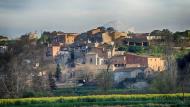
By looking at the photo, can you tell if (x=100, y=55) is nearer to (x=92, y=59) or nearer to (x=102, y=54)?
(x=102, y=54)

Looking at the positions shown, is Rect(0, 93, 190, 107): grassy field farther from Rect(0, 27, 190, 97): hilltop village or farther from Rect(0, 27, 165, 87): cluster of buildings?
Rect(0, 27, 165, 87): cluster of buildings

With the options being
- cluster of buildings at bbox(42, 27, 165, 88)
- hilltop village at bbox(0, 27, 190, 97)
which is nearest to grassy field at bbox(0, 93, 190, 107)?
hilltop village at bbox(0, 27, 190, 97)

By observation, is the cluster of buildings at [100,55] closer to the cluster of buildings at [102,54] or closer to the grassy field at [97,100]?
the cluster of buildings at [102,54]

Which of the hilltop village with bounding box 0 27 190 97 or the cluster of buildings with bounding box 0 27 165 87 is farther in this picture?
the cluster of buildings with bounding box 0 27 165 87

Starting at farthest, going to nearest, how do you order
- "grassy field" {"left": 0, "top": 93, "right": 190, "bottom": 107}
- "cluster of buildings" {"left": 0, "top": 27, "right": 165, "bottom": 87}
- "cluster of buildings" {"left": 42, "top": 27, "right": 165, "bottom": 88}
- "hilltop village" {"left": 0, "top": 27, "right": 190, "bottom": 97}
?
"cluster of buildings" {"left": 42, "top": 27, "right": 165, "bottom": 88}, "cluster of buildings" {"left": 0, "top": 27, "right": 165, "bottom": 87}, "hilltop village" {"left": 0, "top": 27, "right": 190, "bottom": 97}, "grassy field" {"left": 0, "top": 93, "right": 190, "bottom": 107}

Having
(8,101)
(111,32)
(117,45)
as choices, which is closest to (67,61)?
(117,45)

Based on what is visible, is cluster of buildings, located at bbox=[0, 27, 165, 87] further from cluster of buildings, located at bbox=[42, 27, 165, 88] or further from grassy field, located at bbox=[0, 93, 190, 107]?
grassy field, located at bbox=[0, 93, 190, 107]

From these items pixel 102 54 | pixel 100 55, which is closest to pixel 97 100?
pixel 100 55

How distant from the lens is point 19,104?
35.0 metres

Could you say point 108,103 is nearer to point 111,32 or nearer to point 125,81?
point 125,81

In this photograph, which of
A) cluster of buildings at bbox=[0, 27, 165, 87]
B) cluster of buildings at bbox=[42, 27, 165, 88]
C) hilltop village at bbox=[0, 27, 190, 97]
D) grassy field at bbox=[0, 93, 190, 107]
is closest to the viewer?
grassy field at bbox=[0, 93, 190, 107]

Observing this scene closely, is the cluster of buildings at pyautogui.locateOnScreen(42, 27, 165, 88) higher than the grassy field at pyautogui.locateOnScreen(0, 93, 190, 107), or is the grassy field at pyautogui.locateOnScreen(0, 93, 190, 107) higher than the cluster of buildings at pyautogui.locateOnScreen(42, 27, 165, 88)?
the cluster of buildings at pyautogui.locateOnScreen(42, 27, 165, 88)

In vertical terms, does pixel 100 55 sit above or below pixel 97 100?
above

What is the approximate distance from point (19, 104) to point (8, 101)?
88 centimetres
